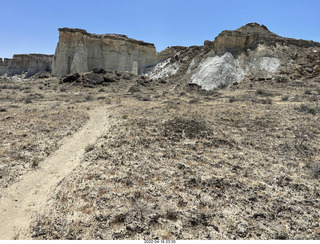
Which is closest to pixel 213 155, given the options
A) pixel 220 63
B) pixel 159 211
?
pixel 159 211

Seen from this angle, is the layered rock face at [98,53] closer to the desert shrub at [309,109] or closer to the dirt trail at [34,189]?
the dirt trail at [34,189]

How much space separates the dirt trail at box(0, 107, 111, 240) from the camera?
424 cm

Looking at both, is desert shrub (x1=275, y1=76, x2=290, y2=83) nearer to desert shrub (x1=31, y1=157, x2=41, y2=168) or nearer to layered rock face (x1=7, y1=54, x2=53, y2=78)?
desert shrub (x1=31, y1=157, x2=41, y2=168)

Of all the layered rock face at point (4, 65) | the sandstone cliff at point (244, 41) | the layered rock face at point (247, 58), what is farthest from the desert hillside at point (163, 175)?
the layered rock face at point (4, 65)

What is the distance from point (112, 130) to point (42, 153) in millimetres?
3229

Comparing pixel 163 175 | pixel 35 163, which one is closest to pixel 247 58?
pixel 163 175

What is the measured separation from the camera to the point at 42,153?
300 inches

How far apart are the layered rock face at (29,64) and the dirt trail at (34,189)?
67683 millimetres

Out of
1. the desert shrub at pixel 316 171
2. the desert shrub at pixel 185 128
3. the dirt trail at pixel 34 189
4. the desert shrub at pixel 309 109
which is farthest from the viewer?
the desert shrub at pixel 309 109

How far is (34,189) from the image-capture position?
5.54 m

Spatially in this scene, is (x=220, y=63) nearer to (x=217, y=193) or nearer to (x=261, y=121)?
(x=261, y=121)

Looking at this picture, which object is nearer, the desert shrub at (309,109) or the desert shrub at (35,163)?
the desert shrub at (35,163)

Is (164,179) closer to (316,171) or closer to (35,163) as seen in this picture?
(316,171)

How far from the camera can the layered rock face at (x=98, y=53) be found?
37.7m
